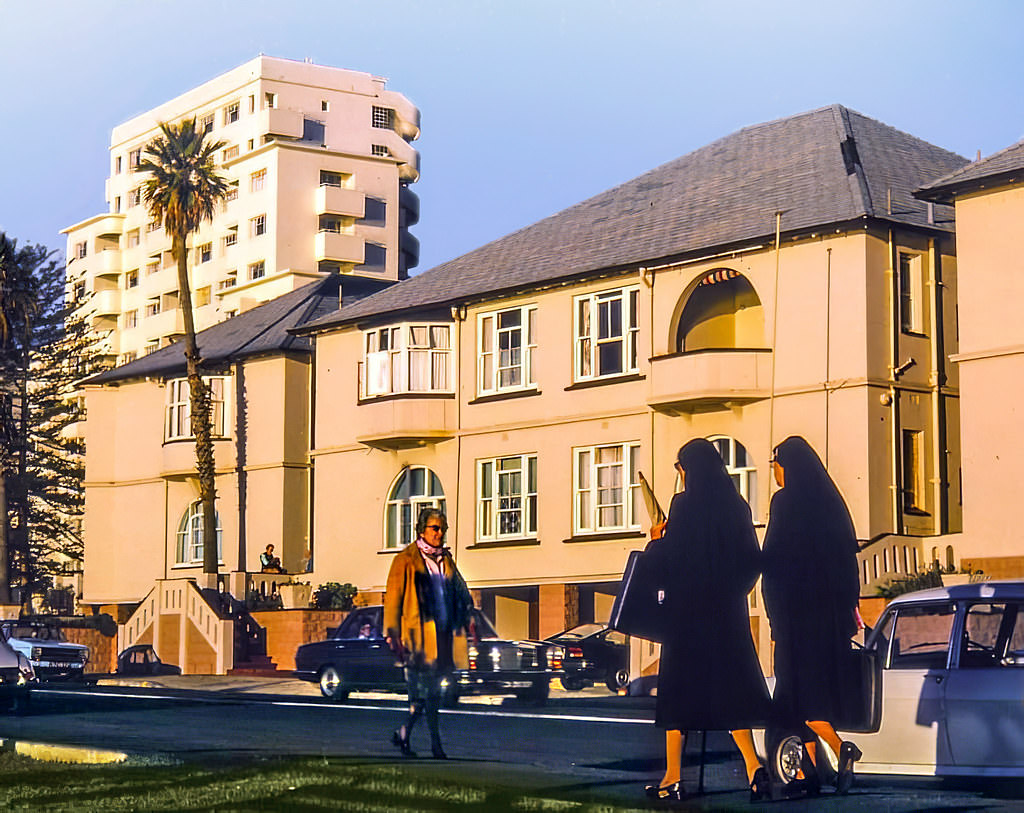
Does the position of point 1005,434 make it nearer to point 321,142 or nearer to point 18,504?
point 18,504

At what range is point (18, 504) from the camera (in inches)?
2977

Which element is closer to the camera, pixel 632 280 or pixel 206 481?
pixel 632 280

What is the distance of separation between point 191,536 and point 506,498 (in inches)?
544

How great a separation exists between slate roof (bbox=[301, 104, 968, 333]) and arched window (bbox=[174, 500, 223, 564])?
8394 mm

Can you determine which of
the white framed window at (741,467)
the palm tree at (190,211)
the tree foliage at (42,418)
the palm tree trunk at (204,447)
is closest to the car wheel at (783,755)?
the white framed window at (741,467)

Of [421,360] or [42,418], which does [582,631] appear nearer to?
[421,360]

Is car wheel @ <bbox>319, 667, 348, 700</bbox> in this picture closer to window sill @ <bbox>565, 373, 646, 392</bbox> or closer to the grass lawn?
window sill @ <bbox>565, 373, 646, 392</bbox>

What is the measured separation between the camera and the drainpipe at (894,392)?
117 feet

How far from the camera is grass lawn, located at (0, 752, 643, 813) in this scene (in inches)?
449

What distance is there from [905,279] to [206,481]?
2185 cm

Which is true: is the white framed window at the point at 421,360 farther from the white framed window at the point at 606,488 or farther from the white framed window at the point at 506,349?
the white framed window at the point at 606,488

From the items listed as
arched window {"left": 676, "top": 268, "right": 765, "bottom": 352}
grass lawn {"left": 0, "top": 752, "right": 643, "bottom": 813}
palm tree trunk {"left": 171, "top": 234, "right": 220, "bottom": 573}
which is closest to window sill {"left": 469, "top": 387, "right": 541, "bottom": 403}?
arched window {"left": 676, "top": 268, "right": 765, "bottom": 352}

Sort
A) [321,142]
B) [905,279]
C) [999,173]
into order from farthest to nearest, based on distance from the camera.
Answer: [321,142] → [905,279] → [999,173]

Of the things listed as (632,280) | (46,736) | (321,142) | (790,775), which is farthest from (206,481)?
(321,142)
